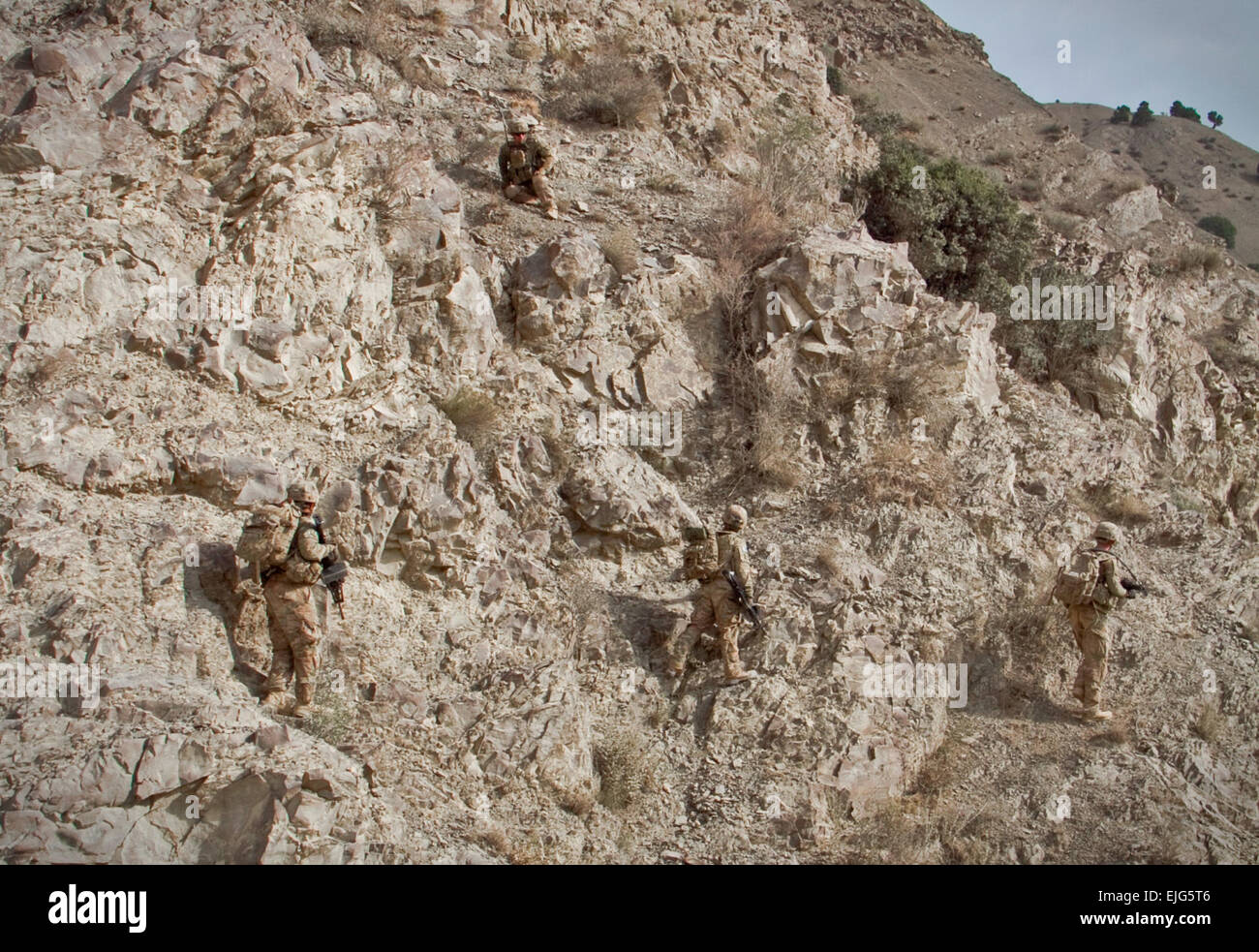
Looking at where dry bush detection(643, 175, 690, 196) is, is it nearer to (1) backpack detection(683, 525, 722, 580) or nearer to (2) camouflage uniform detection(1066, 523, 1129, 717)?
(1) backpack detection(683, 525, 722, 580)

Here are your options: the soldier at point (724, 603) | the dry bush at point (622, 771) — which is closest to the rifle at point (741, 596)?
the soldier at point (724, 603)

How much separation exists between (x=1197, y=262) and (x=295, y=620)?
14.9 meters

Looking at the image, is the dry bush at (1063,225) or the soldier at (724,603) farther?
the dry bush at (1063,225)

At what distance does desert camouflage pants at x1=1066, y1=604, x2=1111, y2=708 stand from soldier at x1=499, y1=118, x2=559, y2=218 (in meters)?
7.41

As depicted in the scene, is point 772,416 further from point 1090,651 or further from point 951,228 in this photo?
point 951,228

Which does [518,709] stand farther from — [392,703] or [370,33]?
[370,33]

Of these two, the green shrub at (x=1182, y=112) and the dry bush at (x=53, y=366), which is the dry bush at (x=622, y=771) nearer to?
the dry bush at (x=53, y=366)

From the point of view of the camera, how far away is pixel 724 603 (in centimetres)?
853

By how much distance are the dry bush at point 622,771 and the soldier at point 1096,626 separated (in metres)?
4.12

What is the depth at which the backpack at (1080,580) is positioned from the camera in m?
8.77

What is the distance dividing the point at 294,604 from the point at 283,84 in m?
6.48

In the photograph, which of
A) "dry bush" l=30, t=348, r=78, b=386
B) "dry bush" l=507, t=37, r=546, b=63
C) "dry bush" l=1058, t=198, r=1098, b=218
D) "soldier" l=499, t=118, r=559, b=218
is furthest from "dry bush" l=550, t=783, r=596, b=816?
"dry bush" l=1058, t=198, r=1098, b=218

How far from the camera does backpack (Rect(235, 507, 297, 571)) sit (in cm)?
723

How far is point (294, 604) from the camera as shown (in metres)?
7.20
